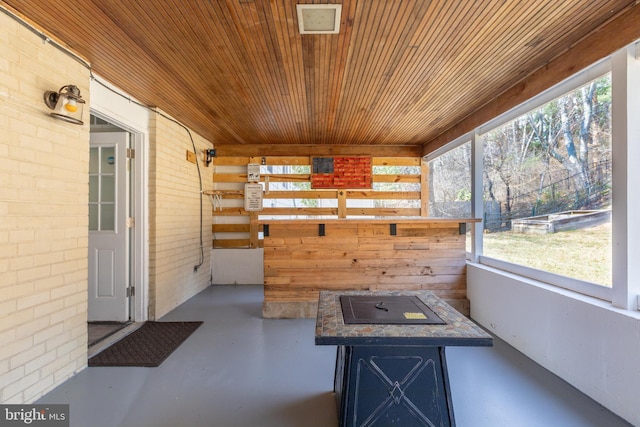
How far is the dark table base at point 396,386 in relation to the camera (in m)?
1.49

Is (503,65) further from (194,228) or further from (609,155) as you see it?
(194,228)

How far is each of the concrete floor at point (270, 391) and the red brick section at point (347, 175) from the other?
301 cm

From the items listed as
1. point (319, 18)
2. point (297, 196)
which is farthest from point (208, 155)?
point (319, 18)

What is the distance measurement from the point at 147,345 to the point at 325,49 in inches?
127

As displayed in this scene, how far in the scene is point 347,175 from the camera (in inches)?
207

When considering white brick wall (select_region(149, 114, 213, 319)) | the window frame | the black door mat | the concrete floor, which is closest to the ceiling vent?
the window frame

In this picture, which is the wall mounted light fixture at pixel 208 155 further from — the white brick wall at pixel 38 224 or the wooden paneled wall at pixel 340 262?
the white brick wall at pixel 38 224

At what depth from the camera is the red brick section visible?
525cm

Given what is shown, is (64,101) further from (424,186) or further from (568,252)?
(424,186)

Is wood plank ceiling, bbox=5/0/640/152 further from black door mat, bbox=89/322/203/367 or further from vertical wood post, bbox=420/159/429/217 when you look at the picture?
black door mat, bbox=89/322/203/367

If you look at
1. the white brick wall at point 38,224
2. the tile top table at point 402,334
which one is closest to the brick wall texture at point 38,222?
the white brick wall at point 38,224

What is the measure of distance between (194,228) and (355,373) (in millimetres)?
3848

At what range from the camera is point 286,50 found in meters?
2.23

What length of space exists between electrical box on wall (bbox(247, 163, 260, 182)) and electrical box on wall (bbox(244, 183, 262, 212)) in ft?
0.37
